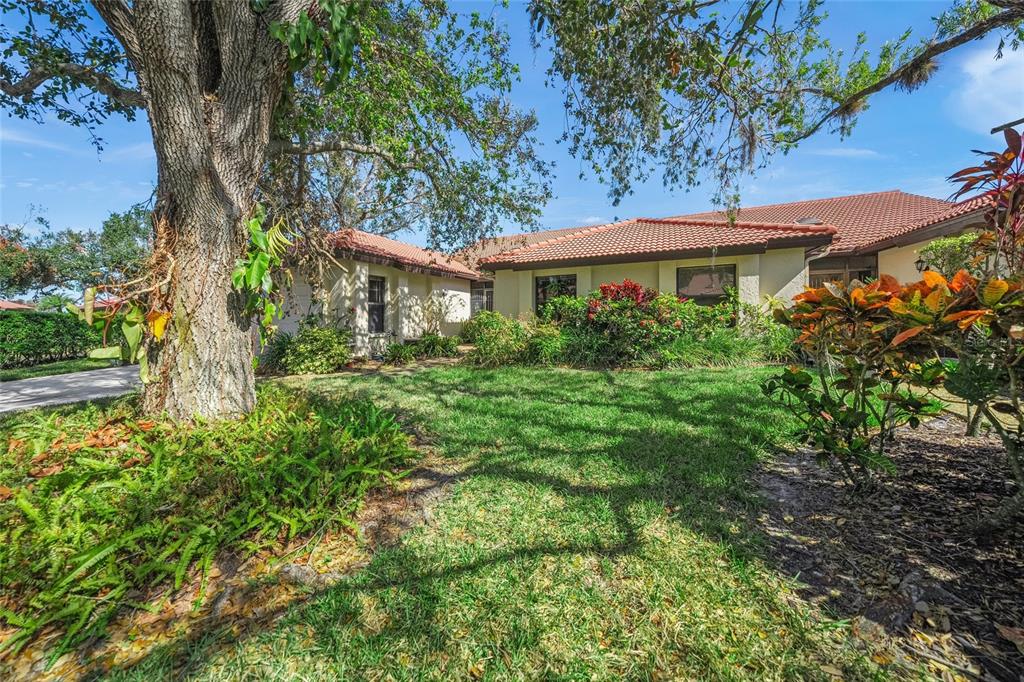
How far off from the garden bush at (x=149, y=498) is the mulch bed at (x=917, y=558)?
9.03 feet

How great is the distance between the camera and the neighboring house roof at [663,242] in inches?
398

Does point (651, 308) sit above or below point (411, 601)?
above

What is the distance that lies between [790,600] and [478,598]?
1457 mm

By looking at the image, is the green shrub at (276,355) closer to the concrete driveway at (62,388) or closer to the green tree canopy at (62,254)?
the concrete driveway at (62,388)

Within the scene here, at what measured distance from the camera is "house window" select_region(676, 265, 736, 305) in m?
11.2

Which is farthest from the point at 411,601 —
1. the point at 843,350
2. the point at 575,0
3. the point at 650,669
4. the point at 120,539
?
the point at 575,0

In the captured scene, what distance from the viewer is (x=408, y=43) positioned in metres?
6.61

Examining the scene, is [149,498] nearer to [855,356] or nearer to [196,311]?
[196,311]

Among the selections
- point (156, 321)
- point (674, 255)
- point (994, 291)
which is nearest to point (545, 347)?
point (674, 255)

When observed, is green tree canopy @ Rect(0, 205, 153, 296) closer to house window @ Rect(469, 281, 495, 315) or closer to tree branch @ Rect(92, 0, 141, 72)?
house window @ Rect(469, 281, 495, 315)

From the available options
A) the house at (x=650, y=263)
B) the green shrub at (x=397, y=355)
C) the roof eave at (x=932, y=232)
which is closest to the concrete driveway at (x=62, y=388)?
the house at (x=650, y=263)

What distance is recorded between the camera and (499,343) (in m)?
9.54

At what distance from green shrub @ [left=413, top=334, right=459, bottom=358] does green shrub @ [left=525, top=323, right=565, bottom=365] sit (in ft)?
11.9

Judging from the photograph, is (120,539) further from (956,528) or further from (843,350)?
(956,528)
